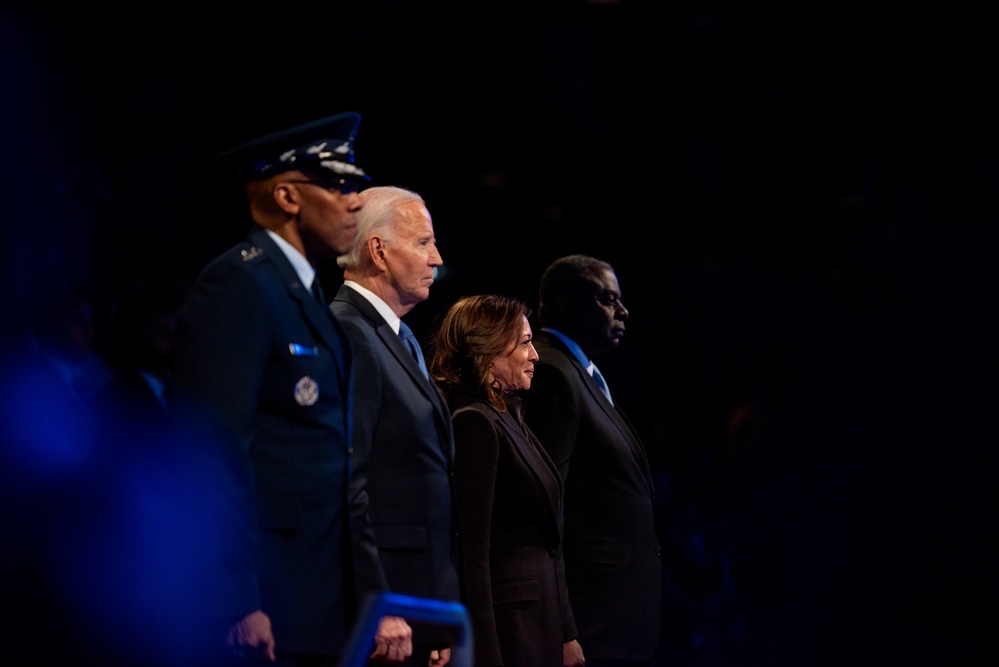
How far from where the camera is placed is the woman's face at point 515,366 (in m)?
3.33

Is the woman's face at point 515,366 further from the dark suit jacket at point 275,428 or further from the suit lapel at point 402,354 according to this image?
the dark suit jacket at point 275,428

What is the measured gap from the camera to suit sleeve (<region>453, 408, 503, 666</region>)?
3070mm

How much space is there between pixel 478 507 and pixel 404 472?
1.84 feet

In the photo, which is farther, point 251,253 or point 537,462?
point 537,462

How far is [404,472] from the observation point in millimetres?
2602

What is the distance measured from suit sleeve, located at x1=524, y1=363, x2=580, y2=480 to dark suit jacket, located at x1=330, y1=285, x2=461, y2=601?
0.96 metres

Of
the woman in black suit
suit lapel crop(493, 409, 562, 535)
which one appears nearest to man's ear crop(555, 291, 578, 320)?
the woman in black suit

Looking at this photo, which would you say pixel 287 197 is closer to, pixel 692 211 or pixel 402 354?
pixel 402 354

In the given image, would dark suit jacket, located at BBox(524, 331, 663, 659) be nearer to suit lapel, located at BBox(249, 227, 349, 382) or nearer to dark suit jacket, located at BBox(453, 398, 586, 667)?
dark suit jacket, located at BBox(453, 398, 586, 667)

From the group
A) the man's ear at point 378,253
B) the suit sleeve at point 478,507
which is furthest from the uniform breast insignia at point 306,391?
the suit sleeve at point 478,507

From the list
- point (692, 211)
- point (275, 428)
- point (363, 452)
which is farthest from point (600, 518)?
point (692, 211)

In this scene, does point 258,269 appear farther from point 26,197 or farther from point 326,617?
point 26,197

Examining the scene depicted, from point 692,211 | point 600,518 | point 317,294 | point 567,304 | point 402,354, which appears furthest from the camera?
point 692,211

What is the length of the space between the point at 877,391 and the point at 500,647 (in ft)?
11.7
